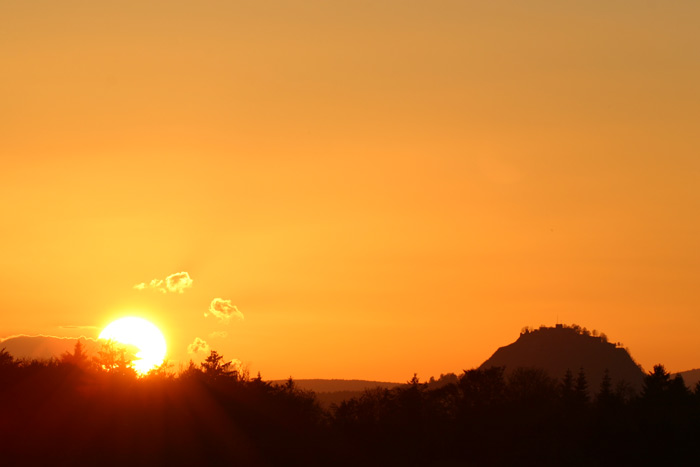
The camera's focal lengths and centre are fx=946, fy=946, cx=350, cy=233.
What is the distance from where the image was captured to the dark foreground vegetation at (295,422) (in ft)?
118

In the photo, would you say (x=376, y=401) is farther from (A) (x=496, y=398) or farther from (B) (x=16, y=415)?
(B) (x=16, y=415)

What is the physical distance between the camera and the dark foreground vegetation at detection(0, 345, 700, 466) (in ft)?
118

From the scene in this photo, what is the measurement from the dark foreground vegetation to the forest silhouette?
0.24 feet

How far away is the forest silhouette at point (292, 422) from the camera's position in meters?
36.0

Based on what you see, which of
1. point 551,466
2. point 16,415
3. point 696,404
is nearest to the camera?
point 16,415

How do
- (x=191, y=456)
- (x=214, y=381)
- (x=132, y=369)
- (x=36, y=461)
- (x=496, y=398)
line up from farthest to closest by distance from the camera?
(x=496, y=398), (x=214, y=381), (x=132, y=369), (x=191, y=456), (x=36, y=461)

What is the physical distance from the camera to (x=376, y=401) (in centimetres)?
6606

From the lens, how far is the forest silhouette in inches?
1416

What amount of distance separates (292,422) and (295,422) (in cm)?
35

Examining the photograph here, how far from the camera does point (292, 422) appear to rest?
156 feet

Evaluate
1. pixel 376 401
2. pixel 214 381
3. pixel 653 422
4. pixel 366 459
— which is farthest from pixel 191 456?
pixel 653 422

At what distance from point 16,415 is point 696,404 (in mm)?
69005

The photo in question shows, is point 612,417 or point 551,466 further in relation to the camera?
point 612,417

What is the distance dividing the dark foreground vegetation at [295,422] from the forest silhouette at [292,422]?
0.24 ft
